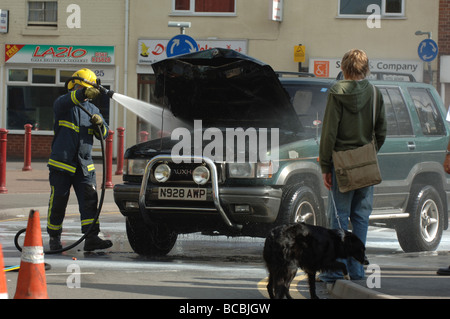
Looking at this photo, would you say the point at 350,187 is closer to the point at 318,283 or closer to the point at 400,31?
the point at 318,283

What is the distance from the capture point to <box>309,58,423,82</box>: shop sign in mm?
25750

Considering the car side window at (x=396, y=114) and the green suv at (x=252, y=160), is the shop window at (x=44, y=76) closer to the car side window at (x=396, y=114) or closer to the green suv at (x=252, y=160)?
the green suv at (x=252, y=160)

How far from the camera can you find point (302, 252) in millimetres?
6648

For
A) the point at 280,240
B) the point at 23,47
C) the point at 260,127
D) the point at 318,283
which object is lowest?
the point at 318,283

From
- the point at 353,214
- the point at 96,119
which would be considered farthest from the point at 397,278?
the point at 96,119

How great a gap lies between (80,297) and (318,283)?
6.76 ft

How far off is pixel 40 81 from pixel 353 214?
21.3 m

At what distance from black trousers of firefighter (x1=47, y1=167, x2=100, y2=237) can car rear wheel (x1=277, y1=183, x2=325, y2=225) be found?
2.11 m

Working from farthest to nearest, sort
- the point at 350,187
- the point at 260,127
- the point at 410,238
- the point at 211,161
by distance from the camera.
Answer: the point at 410,238, the point at 260,127, the point at 211,161, the point at 350,187

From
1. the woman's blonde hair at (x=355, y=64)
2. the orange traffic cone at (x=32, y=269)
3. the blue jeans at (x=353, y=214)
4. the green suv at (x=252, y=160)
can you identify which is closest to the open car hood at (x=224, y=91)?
the green suv at (x=252, y=160)

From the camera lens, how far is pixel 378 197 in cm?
986

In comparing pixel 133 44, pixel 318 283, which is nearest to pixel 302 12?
pixel 133 44

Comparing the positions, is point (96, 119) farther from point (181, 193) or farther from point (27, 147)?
point (27, 147)

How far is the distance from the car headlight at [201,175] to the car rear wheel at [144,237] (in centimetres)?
87
